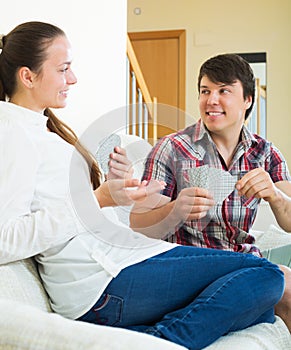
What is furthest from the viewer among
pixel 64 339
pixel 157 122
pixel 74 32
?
pixel 74 32

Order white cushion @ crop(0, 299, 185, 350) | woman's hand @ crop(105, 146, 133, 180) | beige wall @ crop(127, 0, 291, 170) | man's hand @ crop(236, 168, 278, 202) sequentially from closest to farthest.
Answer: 1. white cushion @ crop(0, 299, 185, 350)
2. woman's hand @ crop(105, 146, 133, 180)
3. man's hand @ crop(236, 168, 278, 202)
4. beige wall @ crop(127, 0, 291, 170)

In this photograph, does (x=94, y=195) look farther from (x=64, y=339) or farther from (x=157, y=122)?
(x=64, y=339)

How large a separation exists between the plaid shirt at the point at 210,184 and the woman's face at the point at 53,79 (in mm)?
431

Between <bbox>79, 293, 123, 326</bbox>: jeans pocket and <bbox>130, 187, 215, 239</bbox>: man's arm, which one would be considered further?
<bbox>130, 187, 215, 239</bbox>: man's arm

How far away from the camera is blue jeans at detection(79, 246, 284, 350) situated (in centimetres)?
128

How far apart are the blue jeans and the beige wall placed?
402 centimetres

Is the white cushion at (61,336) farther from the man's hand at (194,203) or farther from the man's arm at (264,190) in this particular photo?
the man's arm at (264,190)

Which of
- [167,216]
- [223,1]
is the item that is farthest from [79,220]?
[223,1]

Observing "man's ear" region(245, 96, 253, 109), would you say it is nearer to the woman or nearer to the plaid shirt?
the plaid shirt

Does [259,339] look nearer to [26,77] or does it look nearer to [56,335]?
[56,335]

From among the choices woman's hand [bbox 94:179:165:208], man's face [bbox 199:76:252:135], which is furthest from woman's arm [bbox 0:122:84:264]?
man's face [bbox 199:76:252:135]

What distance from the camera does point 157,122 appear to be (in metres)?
1.61

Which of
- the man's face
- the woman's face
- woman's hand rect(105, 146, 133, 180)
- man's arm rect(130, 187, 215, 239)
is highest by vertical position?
the woman's face

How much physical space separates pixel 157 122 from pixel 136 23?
439cm
